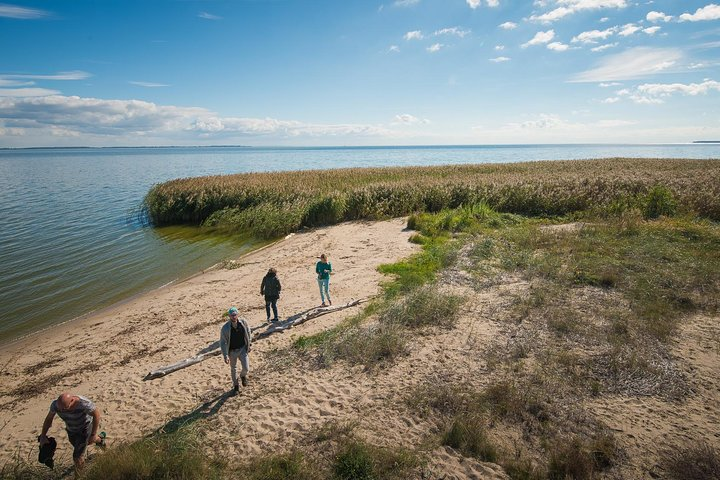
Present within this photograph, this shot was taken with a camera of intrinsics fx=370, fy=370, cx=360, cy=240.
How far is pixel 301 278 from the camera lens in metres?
14.6

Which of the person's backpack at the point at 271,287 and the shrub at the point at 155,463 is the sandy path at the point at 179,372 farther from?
the person's backpack at the point at 271,287

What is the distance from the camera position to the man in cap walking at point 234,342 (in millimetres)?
7355

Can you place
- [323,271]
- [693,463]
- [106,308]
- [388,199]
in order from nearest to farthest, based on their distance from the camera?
[693,463] → [323,271] → [106,308] → [388,199]

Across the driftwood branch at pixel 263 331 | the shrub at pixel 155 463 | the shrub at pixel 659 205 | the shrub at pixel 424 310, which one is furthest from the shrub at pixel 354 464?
the shrub at pixel 659 205

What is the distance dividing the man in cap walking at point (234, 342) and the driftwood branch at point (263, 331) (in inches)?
70.8

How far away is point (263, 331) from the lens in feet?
33.0

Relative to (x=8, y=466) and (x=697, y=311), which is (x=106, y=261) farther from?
(x=697, y=311)

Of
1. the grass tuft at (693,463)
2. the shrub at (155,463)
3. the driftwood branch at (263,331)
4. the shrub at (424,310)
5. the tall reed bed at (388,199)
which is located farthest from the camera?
the tall reed bed at (388,199)

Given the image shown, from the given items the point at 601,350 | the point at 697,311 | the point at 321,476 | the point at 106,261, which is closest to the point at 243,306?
the point at 321,476

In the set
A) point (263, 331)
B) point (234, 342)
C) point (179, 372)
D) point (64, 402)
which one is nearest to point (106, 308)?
point (179, 372)

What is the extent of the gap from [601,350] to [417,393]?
4.34m

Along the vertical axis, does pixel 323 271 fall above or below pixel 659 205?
below

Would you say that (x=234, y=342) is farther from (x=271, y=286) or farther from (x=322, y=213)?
(x=322, y=213)

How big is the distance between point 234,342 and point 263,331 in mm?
2584
